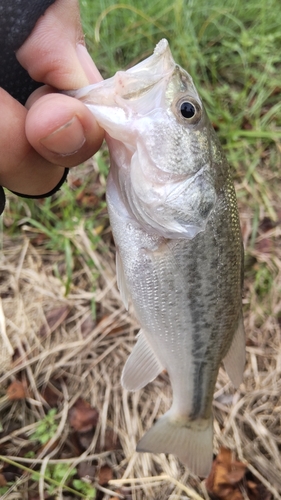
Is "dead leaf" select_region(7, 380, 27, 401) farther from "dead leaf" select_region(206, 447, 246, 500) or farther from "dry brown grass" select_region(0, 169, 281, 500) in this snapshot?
"dead leaf" select_region(206, 447, 246, 500)

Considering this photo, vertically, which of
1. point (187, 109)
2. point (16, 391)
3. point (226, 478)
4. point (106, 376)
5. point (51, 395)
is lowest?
point (226, 478)

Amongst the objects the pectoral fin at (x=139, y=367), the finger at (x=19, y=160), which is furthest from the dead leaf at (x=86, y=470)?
the finger at (x=19, y=160)

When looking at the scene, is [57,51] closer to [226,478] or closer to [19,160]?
[19,160]

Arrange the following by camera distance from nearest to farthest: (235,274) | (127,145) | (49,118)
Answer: (49,118), (127,145), (235,274)

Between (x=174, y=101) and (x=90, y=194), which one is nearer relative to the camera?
(x=174, y=101)

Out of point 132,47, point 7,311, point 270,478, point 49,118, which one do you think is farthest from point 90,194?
point 270,478

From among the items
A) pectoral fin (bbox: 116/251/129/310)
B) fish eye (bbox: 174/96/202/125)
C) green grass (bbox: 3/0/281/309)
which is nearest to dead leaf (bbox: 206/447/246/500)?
pectoral fin (bbox: 116/251/129/310)

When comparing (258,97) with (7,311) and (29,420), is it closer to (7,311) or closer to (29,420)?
(7,311)

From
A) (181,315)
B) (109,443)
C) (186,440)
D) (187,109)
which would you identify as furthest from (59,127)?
(109,443)
